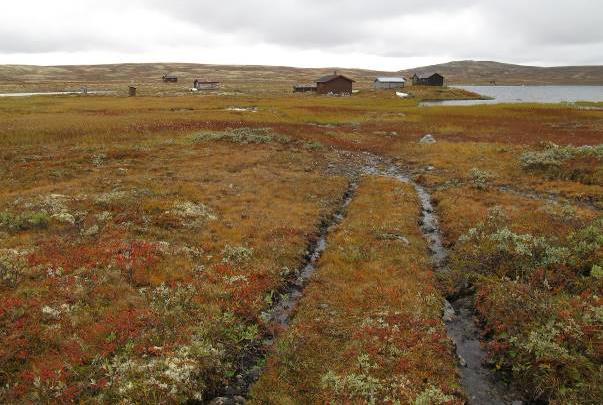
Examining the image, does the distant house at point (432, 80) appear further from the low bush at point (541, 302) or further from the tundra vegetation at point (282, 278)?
the low bush at point (541, 302)

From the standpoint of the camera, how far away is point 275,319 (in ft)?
49.7

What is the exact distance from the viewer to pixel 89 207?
23.7 meters

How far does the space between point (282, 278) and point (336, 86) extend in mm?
121632

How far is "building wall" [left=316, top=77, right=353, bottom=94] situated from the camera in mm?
132000

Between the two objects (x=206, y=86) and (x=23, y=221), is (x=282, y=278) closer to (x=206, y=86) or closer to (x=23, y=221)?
(x=23, y=221)

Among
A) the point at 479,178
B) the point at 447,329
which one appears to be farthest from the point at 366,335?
the point at 479,178

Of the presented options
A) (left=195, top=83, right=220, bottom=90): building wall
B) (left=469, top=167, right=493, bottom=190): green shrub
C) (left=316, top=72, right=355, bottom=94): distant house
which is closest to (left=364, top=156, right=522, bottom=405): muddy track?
(left=469, top=167, right=493, bottom=190): green shrub

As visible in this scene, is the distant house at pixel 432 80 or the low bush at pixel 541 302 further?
the distant house at pixel 432 80

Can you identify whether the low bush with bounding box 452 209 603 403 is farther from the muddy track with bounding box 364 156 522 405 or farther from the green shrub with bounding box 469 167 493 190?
the green shrub with bounding box 469 167 493 190

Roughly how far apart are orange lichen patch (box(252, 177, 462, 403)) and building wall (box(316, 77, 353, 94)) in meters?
117

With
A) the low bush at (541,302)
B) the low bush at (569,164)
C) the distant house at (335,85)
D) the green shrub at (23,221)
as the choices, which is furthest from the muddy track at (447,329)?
the distant house at (335,85)

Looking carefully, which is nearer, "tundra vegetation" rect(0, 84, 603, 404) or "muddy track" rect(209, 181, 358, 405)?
"tundra vegetation" rect(0, 84, 603, 404)

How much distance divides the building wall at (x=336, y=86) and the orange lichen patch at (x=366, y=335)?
383ft

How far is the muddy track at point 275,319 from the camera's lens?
11.8 meters
